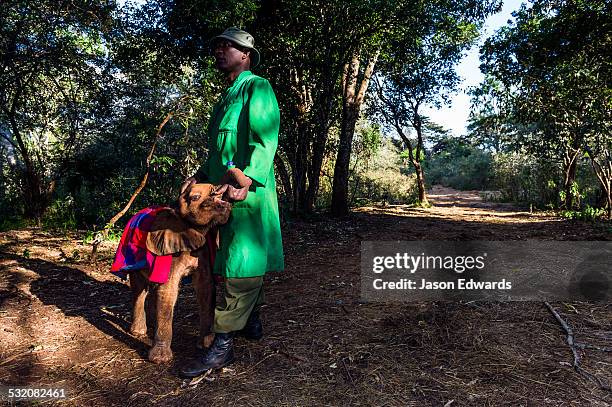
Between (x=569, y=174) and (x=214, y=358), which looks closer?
(x=214, y=358)

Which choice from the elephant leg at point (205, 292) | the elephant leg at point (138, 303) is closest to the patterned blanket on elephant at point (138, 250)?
the elephant leg at point (205, 292)

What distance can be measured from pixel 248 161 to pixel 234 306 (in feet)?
3.21

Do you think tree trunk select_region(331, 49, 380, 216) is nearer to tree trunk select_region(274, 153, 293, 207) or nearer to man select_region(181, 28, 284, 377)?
tree trunk select_region(274, 153, 293, 207)

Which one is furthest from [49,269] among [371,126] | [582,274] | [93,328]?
[371,126]

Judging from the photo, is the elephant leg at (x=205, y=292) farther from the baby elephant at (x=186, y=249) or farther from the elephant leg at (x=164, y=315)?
the elephant leg at (x=164, y=315)

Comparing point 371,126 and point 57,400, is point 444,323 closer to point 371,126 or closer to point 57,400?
point 57,400

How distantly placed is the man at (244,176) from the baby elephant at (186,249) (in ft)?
0.44

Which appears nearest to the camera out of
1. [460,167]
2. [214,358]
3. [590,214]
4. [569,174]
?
[214,358]

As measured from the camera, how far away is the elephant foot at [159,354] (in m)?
2.78

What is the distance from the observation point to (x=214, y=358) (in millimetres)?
2648

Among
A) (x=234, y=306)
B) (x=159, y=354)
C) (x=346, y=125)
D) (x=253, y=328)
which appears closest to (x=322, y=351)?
(x=253, y=328)

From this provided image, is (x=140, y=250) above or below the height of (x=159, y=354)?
above

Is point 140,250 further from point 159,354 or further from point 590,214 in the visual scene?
point 590,214

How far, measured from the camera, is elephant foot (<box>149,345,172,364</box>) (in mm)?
2781
